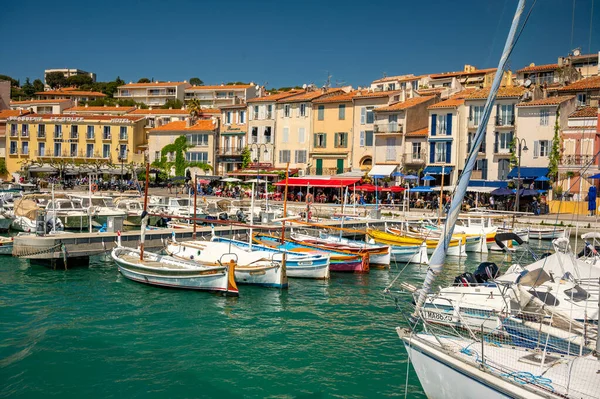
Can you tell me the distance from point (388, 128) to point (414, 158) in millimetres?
4296

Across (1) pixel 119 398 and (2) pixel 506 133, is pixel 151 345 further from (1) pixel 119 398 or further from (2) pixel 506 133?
(2) pixel 506 133

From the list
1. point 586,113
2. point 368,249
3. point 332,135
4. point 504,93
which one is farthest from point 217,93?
point 368,249

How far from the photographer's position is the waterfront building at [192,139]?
7638 centimetres

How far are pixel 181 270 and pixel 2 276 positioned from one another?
881cm

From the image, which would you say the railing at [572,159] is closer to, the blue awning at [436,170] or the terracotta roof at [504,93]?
the terracotta roof at [504,93]

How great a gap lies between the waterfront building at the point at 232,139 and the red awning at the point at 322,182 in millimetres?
11520

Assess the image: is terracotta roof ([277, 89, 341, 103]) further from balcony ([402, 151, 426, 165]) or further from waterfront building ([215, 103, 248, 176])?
balcony ([402, 151, 426, 165])

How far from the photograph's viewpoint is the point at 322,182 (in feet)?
201

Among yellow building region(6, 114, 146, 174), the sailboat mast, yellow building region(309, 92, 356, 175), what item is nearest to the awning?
yellow building region(309, 92, 356, 175)

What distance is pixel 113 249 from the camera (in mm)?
28422

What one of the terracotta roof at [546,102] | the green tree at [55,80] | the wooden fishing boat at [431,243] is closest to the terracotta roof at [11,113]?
the terracotta roof at [546,102]

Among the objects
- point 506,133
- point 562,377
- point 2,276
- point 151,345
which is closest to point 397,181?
point 506,133

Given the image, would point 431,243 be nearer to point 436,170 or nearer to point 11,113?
point 436,170

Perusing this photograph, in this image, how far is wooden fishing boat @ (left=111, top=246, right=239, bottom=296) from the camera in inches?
935
